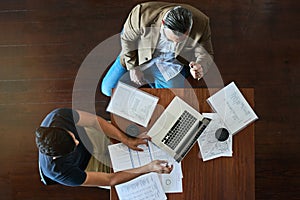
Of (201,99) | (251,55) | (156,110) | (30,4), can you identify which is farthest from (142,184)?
(30,4)

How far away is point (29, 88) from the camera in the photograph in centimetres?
218

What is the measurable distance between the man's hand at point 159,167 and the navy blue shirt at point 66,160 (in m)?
0.28

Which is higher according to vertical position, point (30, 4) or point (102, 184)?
point (30, 4)

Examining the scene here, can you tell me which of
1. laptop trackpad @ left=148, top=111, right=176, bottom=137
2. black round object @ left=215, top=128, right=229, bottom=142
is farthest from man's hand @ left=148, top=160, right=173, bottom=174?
black round object @ left=215, top=128, right=229, bottom=142

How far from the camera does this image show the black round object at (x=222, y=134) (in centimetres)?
162

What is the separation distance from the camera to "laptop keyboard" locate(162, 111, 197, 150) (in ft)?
5.31

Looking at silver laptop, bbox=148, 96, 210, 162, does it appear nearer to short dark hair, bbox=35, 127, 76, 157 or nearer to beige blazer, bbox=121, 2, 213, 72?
beige blazer, bbox=121, 2, 213, 72

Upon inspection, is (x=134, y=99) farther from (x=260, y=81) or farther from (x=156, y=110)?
(x=260, y=81)

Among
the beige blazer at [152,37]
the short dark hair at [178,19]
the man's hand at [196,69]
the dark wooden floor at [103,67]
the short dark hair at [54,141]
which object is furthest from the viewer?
the dark wooden floor at [103,67]

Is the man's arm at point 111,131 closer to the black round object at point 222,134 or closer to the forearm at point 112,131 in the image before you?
the forearm at point 112,131

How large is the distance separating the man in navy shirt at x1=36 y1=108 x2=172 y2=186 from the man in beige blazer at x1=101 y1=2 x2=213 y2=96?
30cm

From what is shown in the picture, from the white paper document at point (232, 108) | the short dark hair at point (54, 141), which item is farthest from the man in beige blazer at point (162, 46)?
the short dark hair at point (54, 141)

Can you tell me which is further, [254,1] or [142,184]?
[254,1]

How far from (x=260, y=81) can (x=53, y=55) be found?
3.98 feet
